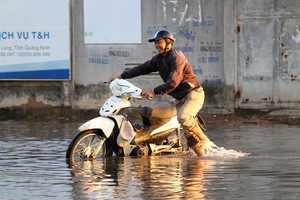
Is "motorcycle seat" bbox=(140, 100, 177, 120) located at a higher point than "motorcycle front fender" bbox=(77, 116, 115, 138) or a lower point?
higher

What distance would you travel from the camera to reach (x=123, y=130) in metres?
9.51

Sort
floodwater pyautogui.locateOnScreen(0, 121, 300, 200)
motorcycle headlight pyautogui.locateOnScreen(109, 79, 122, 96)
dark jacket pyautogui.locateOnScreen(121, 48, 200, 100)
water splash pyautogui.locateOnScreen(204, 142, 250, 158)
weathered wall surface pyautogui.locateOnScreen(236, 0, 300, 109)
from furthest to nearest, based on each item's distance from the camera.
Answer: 1. weathered wall surface pyautogui.locateOnScreen(236, 0, 300, 109)
2. water splash pyautogui.locateOnScreen(204, 142, 250, 158)
3. motorcycle headlight pyautogui.locateOnScreen(109, 79, 122, 96)
4. dark jacket pyautogui.locateOnScreen(121, 48, 200, 100)
5. floodwater pyautogui.locateOnScreen(0, 121, 300, 200)

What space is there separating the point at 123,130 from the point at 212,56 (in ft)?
23.7

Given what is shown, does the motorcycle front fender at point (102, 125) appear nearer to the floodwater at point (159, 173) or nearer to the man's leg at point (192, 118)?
the floodwater at point (159, 173)

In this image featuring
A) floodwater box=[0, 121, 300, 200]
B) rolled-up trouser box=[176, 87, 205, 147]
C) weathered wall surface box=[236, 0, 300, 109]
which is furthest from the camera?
weathered wall surface box=[236, 0, 300, 109]

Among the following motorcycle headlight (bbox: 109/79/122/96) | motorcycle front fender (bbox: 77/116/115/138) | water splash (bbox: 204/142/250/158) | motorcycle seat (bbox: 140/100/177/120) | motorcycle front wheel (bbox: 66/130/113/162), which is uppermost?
motorcycle headlight (bbox: 109/79/122/96)

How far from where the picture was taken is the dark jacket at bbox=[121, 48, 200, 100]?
9.26m

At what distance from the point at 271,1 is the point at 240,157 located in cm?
727

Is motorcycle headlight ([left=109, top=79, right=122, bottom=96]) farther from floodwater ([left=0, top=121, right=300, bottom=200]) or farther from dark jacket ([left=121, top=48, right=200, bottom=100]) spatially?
floodwater ([left=0, top=121, right=300, bottom=200])

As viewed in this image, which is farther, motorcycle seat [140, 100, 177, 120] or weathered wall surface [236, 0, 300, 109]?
weathered wall surface [236, 0, 300, 109]

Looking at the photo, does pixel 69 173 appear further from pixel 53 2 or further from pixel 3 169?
pixel 53 2

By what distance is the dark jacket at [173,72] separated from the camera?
30.4 ft

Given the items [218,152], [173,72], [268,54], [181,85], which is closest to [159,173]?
[173,72]

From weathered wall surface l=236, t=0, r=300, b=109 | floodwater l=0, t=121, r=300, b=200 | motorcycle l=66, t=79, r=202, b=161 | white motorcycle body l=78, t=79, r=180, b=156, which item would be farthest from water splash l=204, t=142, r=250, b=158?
weathered wall surface l=236, t=0, r=300, b=109
